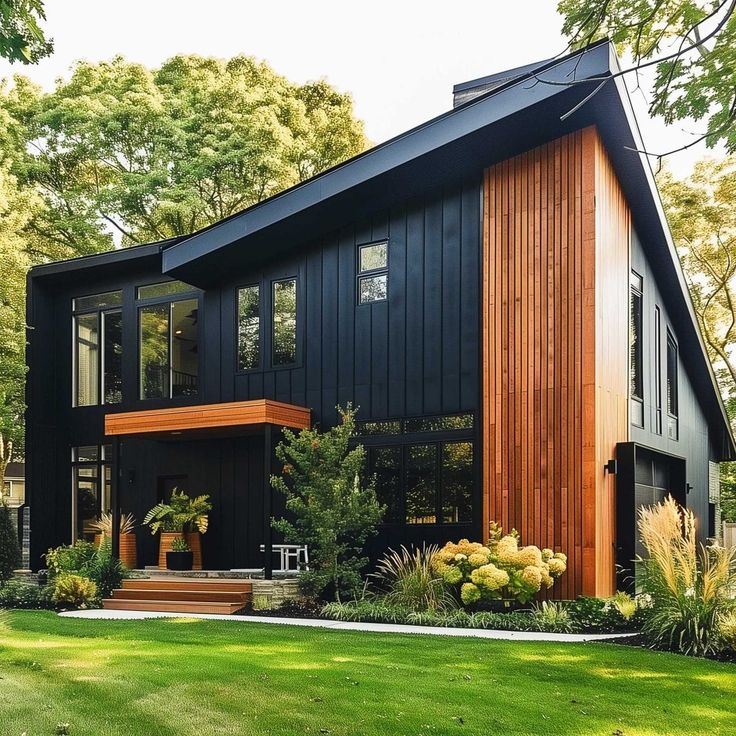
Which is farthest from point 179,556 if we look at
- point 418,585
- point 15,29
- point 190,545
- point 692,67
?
point 692,67

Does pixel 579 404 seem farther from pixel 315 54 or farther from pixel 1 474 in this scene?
pixel 1 474

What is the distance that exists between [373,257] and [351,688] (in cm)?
848

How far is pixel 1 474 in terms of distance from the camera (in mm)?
26516

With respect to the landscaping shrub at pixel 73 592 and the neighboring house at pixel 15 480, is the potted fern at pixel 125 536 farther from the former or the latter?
the neighboring house at pixel 15 480

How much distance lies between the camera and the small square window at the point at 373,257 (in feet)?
45.9

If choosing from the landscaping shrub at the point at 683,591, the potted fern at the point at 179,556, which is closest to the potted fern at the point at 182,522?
the potted fern at the point at 179,556

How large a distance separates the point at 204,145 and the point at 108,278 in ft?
29.5

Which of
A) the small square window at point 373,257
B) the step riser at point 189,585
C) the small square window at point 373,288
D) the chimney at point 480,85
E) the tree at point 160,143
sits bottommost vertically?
the step riser at point 189,585

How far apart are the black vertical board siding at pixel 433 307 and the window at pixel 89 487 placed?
23.0ft

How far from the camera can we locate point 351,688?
6.70 meters

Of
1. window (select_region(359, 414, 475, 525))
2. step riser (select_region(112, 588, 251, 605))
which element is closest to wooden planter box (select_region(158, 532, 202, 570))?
step riser (select_region(112, 588, 251, 605))

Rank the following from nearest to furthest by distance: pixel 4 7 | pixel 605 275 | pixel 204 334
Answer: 1. pixel 4 7
2. pixel 605 275
3. pixel 204 334

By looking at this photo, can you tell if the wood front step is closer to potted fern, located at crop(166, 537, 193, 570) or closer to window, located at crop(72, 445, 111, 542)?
potted fern, located at crop(166, 537, 193, 570)

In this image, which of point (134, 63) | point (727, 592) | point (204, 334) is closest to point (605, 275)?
point (727, 592)
